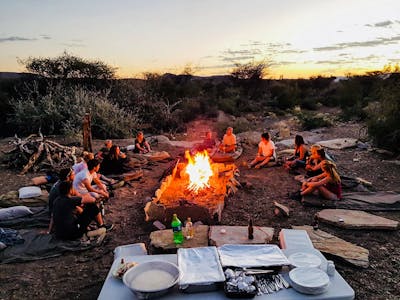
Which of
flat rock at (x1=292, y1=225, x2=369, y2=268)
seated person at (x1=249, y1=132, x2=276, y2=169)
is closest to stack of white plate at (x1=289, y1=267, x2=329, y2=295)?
flat rock at (x1=292, y1=225, x2=369, y2=268)

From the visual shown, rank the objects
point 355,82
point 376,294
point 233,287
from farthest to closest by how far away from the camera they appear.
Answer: point 355,82 < point 376,294 < point 233,287

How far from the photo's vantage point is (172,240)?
4.85 m

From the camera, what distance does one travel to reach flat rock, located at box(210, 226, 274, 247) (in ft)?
15.3

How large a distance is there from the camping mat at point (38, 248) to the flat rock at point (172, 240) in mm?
1161

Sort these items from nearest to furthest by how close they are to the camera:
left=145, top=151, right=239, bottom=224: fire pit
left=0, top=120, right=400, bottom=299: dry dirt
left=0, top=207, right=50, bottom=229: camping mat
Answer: left=0, top=120, right=400, bottom=299: dry dirt < left=145, top=151, right=239, bottom=224: fire pit < left=0, top=207, right=50, bottom=229: camping mat

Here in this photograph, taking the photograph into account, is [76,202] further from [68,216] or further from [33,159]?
[33,159]

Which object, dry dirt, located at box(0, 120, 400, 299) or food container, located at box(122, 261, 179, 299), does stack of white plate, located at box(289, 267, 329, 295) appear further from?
dry dirt, located at box(0, 120, 400, 299)

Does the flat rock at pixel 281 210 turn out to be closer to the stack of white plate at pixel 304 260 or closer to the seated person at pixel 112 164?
the stack of white plate at pixel 304 260

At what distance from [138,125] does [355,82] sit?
16.4 metres

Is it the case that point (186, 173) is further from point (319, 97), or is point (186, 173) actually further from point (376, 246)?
point (319, 97)

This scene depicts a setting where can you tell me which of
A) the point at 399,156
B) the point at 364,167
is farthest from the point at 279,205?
the point at 399,156

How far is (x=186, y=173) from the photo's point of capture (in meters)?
7.92

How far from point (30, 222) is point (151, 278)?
13.7 ft

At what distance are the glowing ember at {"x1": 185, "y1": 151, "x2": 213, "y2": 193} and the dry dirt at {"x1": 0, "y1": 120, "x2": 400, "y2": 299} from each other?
2.20 feet
